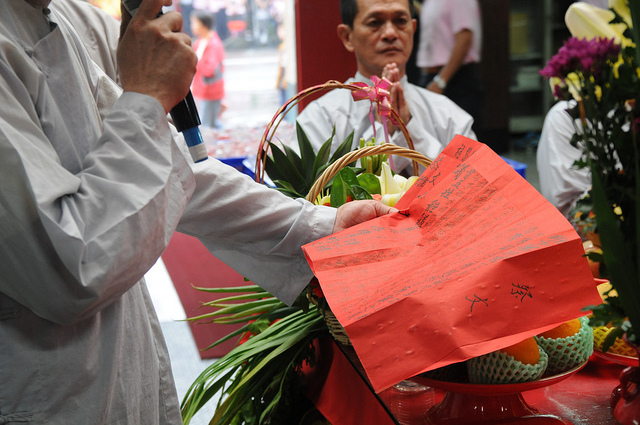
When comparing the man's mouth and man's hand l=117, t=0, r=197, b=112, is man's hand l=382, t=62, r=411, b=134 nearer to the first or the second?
the man's mouth

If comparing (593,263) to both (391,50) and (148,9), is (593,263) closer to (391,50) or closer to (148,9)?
(148,9)

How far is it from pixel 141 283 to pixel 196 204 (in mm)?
162

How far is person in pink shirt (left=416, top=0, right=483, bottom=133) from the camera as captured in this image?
3625 millimetres

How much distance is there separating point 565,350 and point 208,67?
3.84 meters

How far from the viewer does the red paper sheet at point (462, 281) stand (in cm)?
73

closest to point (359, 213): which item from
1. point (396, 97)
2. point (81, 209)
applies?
point (81, 209)

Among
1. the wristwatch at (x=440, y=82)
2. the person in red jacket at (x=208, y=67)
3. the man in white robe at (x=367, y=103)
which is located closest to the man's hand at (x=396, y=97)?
the man in white robe at (x=367, y=103)

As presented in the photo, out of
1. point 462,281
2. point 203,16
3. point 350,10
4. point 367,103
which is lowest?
point 462,281

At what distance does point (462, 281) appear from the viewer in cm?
76

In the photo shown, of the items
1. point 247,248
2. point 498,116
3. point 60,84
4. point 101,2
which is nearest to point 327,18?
point 101,2

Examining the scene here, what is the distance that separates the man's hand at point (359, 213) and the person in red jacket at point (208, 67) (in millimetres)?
3363

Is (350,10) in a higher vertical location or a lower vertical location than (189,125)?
higher

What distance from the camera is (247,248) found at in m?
1.09

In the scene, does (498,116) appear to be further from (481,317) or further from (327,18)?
(481,317)
